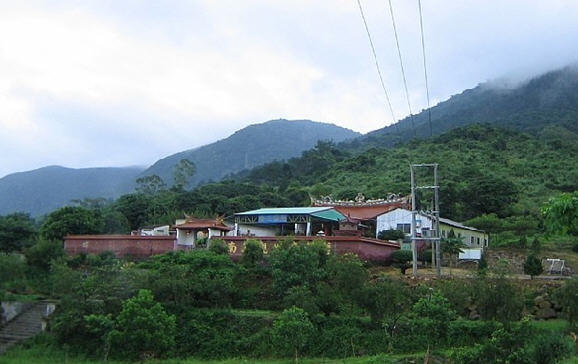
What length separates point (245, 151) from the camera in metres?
132

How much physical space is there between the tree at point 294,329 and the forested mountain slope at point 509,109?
67.7 metres

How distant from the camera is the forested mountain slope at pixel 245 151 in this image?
4850 inches

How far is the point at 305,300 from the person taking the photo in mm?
18609

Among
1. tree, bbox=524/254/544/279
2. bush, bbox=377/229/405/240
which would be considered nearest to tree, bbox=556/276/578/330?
tree, bbox=524/254/544/279

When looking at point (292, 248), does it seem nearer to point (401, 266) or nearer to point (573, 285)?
point (401, 266)

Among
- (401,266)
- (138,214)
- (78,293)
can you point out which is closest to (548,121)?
(138,214)

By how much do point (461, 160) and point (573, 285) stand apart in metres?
41.0

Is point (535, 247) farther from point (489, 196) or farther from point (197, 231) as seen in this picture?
point (197, 231)

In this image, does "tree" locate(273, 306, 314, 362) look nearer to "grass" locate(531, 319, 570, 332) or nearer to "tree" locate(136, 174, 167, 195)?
"grass" locate(531, 319, 570, 332)

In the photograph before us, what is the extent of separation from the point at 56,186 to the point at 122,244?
4336 inches

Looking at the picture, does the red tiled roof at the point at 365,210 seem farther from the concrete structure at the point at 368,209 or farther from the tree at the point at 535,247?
the tree at the point at 535,247

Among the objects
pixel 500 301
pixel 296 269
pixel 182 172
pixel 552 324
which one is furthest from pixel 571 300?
pixel 182 172

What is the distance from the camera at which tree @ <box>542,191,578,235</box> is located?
4.79 m

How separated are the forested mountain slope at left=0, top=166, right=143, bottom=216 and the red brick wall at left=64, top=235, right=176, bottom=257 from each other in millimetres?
87738
